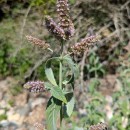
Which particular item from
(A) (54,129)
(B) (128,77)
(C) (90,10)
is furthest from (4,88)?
(A) (54,129)

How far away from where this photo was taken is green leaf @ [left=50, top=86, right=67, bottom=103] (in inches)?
75.3

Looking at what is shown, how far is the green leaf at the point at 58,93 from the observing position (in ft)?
6.27

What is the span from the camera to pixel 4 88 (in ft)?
21.6

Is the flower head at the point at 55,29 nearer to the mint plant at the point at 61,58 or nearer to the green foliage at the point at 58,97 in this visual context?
the mint plant at the point at 61,58

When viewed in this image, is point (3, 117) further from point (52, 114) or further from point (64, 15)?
point (64, 15)

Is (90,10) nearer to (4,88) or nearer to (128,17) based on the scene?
(128,17)

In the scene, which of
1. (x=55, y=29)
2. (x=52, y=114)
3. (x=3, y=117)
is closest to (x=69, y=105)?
(x=52, y=114)

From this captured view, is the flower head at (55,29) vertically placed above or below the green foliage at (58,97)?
above

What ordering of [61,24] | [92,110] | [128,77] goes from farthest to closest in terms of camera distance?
[128,77] < [92,110] < [61,24]

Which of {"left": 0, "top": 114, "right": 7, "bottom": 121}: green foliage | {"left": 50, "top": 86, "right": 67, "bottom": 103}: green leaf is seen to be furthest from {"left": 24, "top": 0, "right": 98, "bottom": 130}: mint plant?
{"left": 0, "top": 114, "right": 7, "bottom": 121}: green foliage

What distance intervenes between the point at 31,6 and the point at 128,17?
1276 millimetres

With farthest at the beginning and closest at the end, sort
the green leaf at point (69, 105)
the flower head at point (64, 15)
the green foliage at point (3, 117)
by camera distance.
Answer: the green foliage at point (3, 117), the green leaf at point (69, 105), the flower head at point (64, 15)

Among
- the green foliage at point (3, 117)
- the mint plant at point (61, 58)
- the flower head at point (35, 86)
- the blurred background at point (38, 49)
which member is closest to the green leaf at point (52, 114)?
the mint plant at point (61, 58)

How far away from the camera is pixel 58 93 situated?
1927 mm
